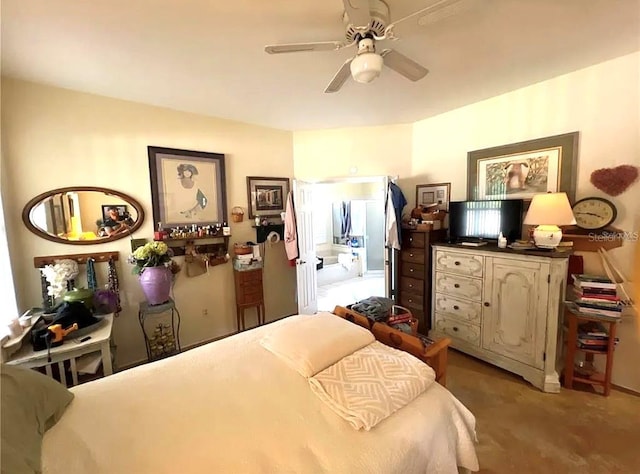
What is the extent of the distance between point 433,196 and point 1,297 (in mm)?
3946

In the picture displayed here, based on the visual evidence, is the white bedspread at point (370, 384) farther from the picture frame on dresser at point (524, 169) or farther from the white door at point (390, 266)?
the picture frame on dresser at point (524, 169)

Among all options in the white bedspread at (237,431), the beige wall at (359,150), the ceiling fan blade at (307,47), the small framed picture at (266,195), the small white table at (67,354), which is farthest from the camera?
the beige wall at (359,150)

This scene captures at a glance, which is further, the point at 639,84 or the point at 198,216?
the point at 198,216

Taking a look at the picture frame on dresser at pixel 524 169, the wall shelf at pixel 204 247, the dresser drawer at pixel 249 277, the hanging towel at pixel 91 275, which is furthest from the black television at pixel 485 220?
the hanging towel at pixel 91 275

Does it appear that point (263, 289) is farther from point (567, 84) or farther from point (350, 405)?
point (567, 84)

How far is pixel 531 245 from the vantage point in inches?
91.0

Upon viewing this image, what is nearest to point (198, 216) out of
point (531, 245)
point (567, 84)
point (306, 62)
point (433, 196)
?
point (306, 62)

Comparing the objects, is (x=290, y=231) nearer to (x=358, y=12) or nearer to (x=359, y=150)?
(x=359, y=150)

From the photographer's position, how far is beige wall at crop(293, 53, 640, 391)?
6.70 ft

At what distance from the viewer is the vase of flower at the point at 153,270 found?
2.38 metres

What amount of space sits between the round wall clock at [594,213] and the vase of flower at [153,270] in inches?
140

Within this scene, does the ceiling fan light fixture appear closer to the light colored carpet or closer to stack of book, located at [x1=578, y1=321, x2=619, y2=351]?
the light colored carpet

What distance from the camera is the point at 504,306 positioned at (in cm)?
237

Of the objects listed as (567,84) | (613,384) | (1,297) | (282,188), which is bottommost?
(613,384)
